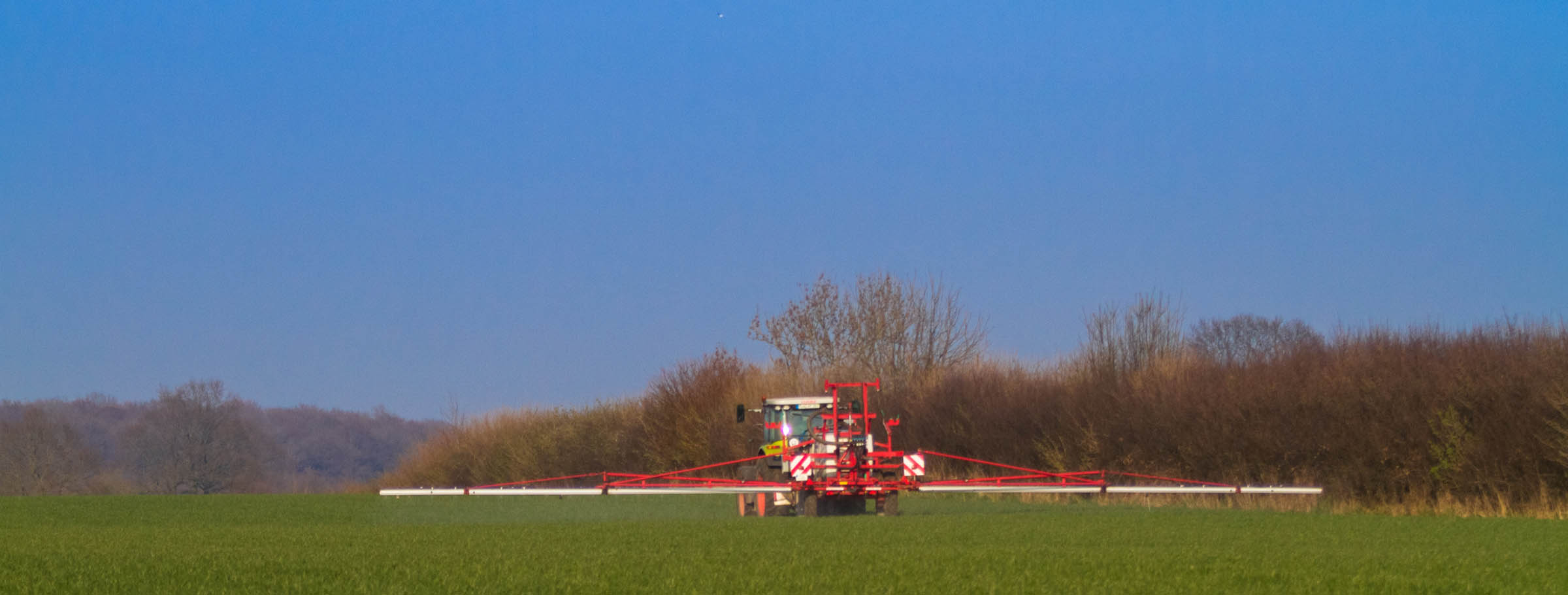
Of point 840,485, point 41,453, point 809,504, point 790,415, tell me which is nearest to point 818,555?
point 840,485

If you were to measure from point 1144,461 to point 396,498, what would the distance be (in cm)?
1374

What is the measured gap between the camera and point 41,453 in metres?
44.4

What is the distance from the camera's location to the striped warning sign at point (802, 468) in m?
16.8

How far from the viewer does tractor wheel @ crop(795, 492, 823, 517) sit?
54.7 feet

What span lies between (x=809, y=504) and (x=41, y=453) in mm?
36207

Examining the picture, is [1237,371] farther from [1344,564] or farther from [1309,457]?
[1344,564]

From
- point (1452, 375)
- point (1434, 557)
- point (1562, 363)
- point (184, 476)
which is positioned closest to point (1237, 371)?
point (1452, 375)

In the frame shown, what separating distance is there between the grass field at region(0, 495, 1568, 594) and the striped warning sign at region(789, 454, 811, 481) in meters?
1.64

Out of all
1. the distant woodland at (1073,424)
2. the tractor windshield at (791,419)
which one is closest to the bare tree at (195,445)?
the distant woodland at (1073,424)

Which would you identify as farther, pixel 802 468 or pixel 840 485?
pixel 802 468

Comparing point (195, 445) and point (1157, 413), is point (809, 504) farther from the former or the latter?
point (195, 445)

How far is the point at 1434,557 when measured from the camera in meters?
9.37

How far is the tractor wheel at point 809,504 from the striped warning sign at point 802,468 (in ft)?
0.66

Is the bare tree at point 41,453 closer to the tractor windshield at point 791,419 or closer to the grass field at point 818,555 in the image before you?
the tractor windshield at point 791,419
